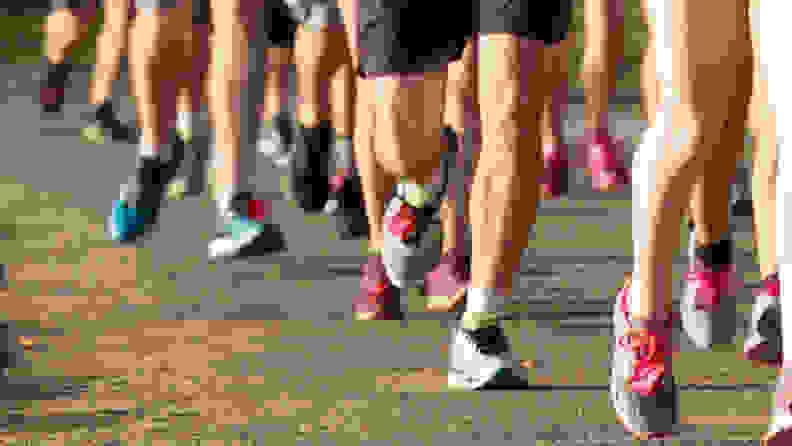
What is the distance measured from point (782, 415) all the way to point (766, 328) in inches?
48.9

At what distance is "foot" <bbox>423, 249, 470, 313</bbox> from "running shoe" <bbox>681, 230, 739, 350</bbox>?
998 millimetres

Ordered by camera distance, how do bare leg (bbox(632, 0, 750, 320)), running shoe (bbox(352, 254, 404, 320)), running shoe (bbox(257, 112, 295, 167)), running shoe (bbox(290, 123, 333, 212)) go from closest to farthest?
bare leg (bbox(632, 0, 750, 320)), running shoe (bbox(352, 254, 404, 320)), running shoe (bbox(290, 123, 333, 212)), running shoe (bbox(257, 112, 295, 167))

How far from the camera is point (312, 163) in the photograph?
28.8 ft

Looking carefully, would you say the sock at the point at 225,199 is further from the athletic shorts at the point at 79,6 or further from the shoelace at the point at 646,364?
the athletic shorts at the point at 79,6

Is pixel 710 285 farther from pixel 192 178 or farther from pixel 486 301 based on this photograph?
pixel 192 178

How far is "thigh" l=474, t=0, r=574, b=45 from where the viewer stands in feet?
18.1

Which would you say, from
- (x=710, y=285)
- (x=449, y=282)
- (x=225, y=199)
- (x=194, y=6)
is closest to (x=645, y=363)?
(x=710, y=285)

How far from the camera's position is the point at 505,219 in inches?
221

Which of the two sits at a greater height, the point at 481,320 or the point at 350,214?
the point at 481,320

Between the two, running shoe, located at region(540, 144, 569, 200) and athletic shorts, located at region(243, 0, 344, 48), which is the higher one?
athletic shorts, located at region(243, 0, 344, 48)

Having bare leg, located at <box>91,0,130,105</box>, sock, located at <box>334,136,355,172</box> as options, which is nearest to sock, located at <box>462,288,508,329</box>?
sock, located at <box>334,136,355,172</box>

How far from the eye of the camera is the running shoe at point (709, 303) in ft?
19.7

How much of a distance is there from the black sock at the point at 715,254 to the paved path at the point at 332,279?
5.0 inches

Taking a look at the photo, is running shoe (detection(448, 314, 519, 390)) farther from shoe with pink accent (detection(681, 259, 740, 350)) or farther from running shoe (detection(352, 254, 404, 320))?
running shoe (detection(352, 254, 404, 320))
